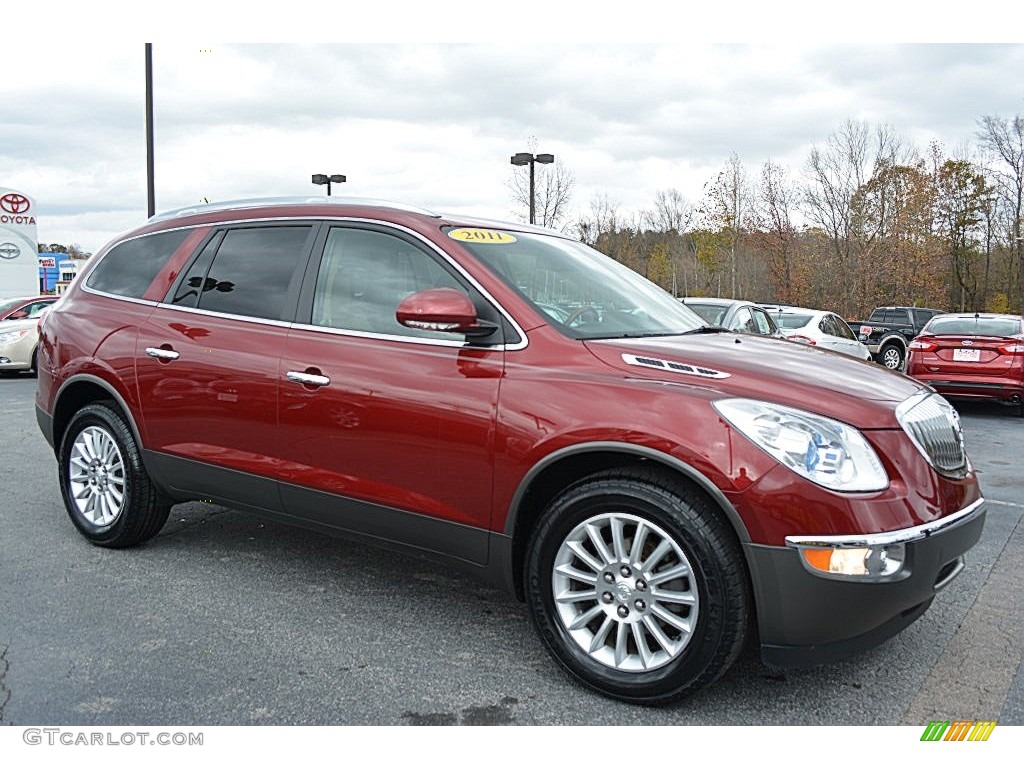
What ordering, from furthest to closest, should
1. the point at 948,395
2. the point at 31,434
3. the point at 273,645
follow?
the point at 948,395 → the point at 31,434 → the point at 273,645

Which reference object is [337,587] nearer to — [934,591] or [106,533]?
[106,533]

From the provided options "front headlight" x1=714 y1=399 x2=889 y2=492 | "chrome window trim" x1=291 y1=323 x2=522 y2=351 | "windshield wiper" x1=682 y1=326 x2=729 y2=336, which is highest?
"windshield wiper" x1=682 y1=326 x2=729 y2=336

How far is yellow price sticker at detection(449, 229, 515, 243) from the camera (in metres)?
3.77

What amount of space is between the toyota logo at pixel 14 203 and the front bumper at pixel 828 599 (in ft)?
105

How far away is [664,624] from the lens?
3.03 m

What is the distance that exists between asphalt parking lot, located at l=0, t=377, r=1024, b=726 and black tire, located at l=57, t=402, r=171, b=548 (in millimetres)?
141

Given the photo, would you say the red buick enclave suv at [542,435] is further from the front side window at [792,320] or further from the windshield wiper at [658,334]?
the front side window at [792,320]

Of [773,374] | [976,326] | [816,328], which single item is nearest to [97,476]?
[773,374]

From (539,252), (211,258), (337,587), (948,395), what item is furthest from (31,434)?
(948,395)

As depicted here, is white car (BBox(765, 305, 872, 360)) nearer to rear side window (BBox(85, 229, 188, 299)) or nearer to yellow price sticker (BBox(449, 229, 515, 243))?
yellow price sticker (BBox(449, 229, 515, 243))

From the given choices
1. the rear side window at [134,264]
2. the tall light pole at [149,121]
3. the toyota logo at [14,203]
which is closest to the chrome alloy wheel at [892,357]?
the tall light pole at [149,121]

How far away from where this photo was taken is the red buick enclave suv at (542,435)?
282 centimetres

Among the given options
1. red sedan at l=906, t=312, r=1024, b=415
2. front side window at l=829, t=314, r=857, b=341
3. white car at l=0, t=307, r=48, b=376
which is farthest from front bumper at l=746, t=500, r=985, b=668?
white car at l=0, t=307, r=48, b=376
